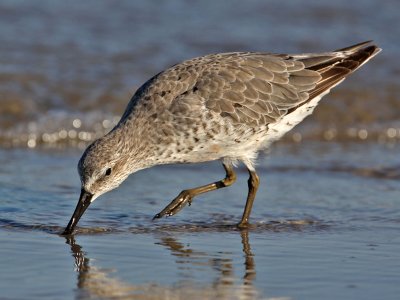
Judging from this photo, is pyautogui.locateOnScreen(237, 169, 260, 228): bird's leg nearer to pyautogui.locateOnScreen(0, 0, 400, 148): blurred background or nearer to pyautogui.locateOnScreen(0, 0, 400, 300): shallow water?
pyautogui.locateOnScreen(0, 0, 400, 300): shallow water

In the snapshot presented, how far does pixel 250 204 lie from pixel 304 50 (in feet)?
21.4

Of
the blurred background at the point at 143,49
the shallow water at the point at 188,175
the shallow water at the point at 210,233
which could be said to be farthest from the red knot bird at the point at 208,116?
the blurred background at the point at 143,49

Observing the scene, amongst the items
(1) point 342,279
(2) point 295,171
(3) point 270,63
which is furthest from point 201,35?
(1) point 342,279

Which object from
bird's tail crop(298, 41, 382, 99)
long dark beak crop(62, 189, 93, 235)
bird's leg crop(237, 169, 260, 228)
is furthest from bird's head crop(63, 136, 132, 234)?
bird's tail crop(298, 41, 382, 99)

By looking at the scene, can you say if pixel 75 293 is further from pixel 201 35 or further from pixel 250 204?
pixel 201 35

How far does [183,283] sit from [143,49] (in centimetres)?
831

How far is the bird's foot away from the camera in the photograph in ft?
28.8

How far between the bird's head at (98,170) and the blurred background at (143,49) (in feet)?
12.0

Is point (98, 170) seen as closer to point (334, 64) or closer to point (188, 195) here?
point (188, 195)

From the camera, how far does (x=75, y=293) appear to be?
651cm

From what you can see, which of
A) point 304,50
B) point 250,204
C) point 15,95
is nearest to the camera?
point 250,204

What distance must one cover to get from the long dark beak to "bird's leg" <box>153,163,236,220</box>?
2.48 ft

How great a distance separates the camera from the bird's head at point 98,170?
8148 mm

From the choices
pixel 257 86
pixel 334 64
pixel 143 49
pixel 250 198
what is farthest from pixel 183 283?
pixel 143 49
